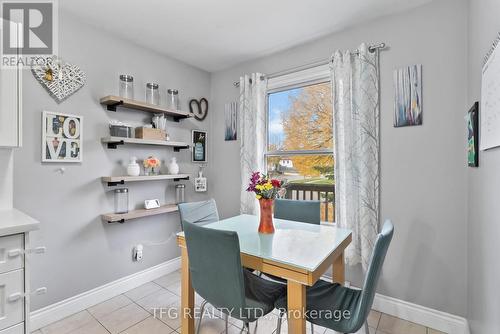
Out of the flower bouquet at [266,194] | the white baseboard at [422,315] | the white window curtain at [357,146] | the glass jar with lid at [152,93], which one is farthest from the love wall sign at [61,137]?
the white baseboard at [422,315]

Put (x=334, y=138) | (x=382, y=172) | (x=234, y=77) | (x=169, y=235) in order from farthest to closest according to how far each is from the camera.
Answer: (x=234, y=77)
(x=169, y=235)
(x=334, y=138)
(x=382, y=172)

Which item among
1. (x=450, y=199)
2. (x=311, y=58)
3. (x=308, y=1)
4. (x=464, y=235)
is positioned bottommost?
(x=464, y=235)

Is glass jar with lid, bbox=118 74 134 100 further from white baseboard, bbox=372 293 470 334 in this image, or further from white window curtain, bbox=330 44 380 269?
white baseboard, bbox=372 293 470 334

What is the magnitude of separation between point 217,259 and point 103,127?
1.83 m

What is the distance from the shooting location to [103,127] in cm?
234

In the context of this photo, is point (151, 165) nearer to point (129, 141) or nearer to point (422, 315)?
point (129, 141)

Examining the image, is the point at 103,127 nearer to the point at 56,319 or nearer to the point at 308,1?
the point at 56,319

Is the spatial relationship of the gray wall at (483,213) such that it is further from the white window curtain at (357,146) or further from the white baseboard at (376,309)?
the white window curtain at (357,146)

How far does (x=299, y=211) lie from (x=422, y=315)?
4.10ft

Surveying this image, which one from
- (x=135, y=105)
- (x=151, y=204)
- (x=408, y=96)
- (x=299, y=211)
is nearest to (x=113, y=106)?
(x=135, y=105)

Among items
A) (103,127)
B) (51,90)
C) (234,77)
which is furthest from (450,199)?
(51,90)

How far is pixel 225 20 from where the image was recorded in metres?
2.23

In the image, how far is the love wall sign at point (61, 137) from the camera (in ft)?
6.48

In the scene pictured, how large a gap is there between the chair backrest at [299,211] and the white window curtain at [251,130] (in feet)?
1.77
